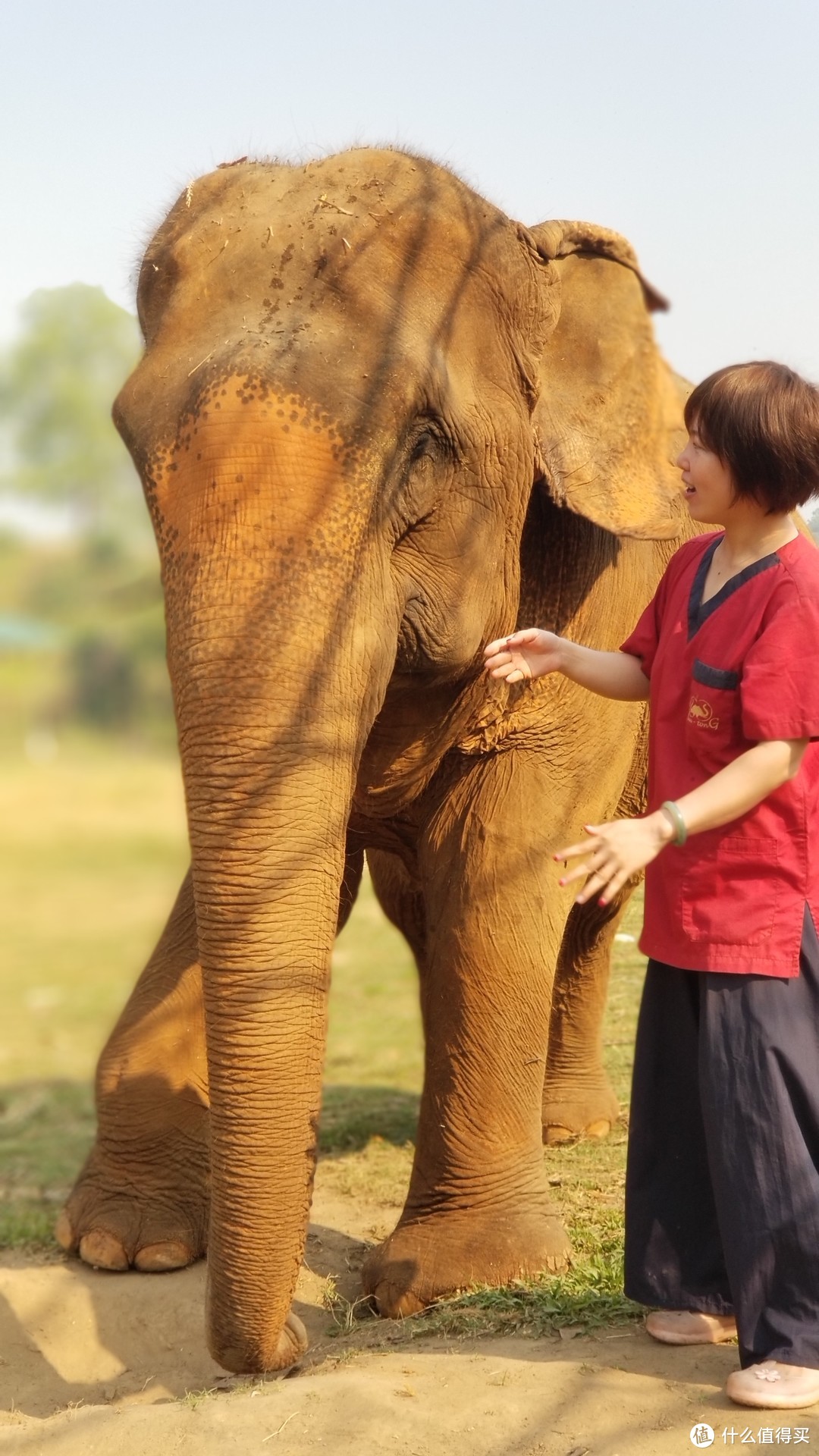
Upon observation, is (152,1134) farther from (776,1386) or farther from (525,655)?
(776,1386)

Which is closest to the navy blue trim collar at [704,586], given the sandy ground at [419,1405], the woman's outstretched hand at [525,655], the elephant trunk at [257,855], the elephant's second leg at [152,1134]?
the woman's outstretched hand at [525,655]

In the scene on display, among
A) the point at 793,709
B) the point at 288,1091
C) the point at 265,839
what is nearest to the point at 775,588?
the point at 793,709

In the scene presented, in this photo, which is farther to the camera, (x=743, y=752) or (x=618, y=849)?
(x=743, y=752)

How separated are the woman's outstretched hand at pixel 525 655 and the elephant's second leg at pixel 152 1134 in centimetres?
198

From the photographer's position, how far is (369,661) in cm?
331

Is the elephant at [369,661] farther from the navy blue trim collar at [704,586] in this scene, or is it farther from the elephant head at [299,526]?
the navy blue trim collar at [704,586]

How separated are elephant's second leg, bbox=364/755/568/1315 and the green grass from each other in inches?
9.7

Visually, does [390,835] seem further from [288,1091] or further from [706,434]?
[706,434]

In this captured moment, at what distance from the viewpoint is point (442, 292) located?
365 centimetres

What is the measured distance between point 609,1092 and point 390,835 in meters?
1.88

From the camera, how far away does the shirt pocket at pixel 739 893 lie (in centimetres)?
294

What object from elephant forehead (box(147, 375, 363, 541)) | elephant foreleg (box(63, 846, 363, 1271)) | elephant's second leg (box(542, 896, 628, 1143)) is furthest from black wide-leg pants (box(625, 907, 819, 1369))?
elephant's second leg (box(542, 896, 628, 1143))

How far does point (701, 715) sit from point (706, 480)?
41cm

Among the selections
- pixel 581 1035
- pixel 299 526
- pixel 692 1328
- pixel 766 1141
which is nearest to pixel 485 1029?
pixel 692 1328
